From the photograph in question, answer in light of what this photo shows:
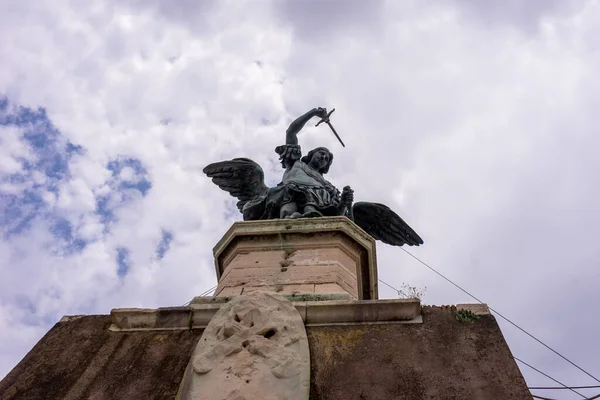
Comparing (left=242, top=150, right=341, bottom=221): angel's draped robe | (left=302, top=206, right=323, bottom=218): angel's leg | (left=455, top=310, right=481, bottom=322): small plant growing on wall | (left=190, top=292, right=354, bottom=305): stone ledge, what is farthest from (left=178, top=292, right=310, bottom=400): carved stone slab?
(left=242, top=150, right=341, bottom=221): angel's draped robe

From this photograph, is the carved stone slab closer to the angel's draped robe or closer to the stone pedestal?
the stone pedestal

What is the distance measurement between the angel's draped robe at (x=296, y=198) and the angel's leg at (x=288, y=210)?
6 centimetres

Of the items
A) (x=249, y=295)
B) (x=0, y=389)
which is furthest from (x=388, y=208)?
(x=0, y=389)

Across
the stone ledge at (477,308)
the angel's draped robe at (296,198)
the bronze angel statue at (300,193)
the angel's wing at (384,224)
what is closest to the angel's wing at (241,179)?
the bronze angel statue at (300,193)

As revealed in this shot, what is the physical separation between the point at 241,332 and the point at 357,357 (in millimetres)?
685

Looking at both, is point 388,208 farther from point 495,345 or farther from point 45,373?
point 45,373

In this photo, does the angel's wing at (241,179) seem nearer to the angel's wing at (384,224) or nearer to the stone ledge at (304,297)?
the angel's wing at (384,224)

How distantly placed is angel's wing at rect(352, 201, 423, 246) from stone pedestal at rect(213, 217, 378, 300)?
59.3 inches

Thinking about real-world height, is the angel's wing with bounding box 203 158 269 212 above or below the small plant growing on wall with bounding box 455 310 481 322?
above

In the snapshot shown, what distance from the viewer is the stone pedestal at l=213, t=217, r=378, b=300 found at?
4.96 m

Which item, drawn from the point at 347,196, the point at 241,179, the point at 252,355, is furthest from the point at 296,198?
the point at 252,355

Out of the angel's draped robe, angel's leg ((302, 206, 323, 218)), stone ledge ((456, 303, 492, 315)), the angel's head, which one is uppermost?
the angel's head

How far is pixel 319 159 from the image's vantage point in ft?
25.3

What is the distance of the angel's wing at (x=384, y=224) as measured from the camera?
745cm
